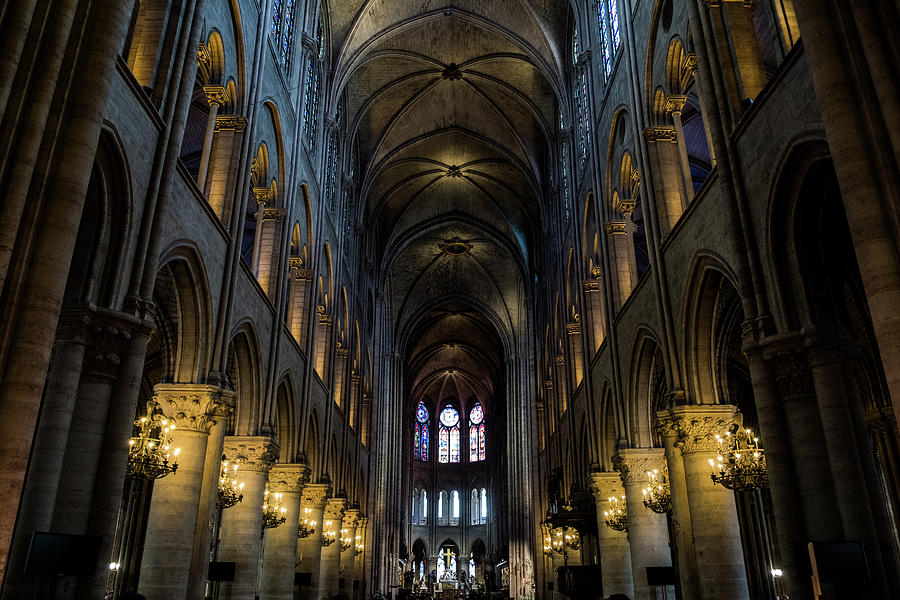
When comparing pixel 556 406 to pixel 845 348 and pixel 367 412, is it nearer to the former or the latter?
pixel 367 412

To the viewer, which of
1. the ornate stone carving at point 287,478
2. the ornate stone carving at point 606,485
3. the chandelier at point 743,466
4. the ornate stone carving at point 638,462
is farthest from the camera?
the ornate stone carving at point 606,485

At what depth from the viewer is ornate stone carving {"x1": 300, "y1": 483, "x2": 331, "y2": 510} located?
72.1ft

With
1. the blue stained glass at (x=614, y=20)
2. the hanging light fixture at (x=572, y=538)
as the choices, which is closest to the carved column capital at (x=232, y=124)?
the blue stained glass at (x=614, y=20)

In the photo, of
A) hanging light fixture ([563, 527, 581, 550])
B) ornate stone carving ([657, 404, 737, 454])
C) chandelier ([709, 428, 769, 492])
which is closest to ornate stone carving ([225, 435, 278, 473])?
ornate stone carving ([657, 404, 737, 454])

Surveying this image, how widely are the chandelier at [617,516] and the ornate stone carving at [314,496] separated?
28.7ft

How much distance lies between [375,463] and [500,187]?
→ 617 inches

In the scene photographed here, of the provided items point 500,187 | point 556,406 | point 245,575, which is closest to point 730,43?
point 245,575

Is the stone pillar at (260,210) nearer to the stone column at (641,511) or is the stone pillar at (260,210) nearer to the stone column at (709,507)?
the stone column at (641,511)

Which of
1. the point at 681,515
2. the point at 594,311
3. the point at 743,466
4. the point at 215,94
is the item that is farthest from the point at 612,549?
the point at 215,94

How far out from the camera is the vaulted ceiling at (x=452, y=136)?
2594 centimetres

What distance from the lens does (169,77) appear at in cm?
1088

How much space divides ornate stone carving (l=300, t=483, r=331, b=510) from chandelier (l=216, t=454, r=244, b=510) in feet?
23.3

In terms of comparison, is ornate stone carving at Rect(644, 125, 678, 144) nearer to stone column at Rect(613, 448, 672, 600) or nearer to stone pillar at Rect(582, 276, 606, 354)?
stone pillar at Rect(582, 276, 606, 354)

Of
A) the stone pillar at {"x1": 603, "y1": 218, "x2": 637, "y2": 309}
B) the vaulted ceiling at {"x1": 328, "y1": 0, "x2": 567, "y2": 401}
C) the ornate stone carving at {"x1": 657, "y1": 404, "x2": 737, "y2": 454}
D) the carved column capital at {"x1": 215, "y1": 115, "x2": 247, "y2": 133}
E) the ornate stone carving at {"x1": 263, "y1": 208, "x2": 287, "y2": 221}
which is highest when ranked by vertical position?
the vaulted ceiling at {"x1": 328, "y1": 0, "x2": 567, "y2": 401}
